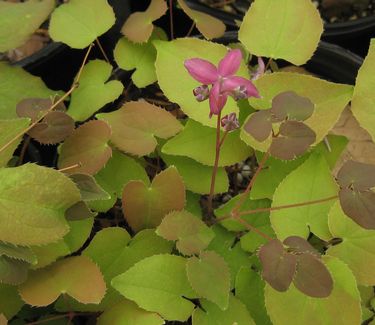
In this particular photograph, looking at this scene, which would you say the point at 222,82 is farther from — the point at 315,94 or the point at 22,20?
the point at 22,20

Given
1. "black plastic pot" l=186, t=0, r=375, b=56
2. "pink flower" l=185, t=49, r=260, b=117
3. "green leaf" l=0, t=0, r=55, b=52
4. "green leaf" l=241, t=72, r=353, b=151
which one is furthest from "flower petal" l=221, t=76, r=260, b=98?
"black plastic pot" l=186, t=0, r=375, b=56

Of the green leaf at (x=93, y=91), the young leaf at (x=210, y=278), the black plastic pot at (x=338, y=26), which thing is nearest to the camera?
the young leaf at (x=210, y=278)

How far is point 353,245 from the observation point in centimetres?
71

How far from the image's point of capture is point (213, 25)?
895 mm

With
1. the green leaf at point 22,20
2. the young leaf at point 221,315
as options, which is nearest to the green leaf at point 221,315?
the young leaf at point 221,315

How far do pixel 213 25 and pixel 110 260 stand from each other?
399mm

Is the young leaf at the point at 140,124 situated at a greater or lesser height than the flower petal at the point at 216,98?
lesser

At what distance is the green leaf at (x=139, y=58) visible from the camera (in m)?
0.88

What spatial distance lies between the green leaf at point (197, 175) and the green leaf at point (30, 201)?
0.72 ft

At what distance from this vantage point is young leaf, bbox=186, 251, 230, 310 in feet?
2.06

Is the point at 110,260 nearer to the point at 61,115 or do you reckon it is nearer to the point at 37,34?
the point at 61,115

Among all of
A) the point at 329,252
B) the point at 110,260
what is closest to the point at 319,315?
the point at 329,252

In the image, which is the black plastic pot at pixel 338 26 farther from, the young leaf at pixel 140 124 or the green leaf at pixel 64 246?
the green leaf at pixel 64 246

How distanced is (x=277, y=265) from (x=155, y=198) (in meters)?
0.19
